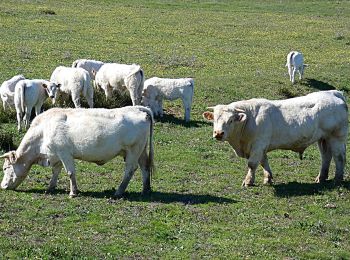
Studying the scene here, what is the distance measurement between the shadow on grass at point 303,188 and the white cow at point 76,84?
10.3m

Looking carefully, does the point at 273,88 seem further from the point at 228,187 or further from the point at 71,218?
the point at 71,218

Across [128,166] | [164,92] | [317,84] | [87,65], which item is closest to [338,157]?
[128,166]

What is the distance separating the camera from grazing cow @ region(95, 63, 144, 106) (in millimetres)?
27844

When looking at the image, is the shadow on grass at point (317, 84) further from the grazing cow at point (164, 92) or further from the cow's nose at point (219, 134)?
the cow's nose at point (219, 134)

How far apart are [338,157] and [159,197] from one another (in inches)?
183

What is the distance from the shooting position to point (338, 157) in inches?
730

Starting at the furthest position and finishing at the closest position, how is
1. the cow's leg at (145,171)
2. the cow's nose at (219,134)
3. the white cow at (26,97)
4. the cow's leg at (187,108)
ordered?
the cow's leg at (187,108) → the white cow at (26,97) → the cow's nose at (219,134) → the cow's leg at (145,171)

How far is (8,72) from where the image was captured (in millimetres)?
33000

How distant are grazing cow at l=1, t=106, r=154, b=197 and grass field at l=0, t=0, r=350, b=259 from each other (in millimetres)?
724

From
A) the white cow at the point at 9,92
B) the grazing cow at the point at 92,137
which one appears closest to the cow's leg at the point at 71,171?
the grazing cow at the point at 92,137

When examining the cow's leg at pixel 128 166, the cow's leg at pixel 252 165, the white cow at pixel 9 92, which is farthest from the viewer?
→ the white cow at pixel 9 92

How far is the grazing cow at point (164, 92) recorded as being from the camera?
2778 cm

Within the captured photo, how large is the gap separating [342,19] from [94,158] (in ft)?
167

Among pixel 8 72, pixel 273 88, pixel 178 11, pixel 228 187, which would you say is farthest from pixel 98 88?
pixel 178 11
